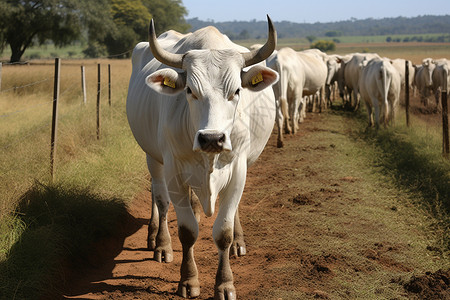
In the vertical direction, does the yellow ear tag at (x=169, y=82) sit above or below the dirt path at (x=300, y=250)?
above

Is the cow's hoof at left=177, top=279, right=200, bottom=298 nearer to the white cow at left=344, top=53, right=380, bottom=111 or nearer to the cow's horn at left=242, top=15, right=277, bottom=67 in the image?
the cow's horn at left=242, top=15, right=277, bottom=67

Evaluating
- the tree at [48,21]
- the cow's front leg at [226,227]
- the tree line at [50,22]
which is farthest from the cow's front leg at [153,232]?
the tree at [48,21]

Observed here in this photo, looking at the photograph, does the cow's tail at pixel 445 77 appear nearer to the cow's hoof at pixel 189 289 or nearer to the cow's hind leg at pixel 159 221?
the cow's hind leg at pixel 159 221

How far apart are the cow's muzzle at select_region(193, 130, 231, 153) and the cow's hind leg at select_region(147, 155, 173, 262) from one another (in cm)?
233

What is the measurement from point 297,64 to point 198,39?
9.78 meters

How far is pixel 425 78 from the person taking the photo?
2192cm

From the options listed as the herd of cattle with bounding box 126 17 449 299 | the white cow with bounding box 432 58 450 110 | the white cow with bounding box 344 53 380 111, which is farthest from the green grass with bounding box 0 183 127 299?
the white cow with bounding box 432 58 450 110

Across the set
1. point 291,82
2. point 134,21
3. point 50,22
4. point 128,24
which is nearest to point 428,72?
point 291,82

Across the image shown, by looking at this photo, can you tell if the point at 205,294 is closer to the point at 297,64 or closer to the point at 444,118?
the point at 444,118

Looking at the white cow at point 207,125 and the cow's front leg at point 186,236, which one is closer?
the white cow at point 207,125

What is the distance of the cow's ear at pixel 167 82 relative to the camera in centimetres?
426

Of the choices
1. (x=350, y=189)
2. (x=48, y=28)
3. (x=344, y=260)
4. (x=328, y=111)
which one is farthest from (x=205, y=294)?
(x=48, y=28)

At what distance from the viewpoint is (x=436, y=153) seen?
973 centimetres

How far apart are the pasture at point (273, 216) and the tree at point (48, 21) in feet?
72.5
